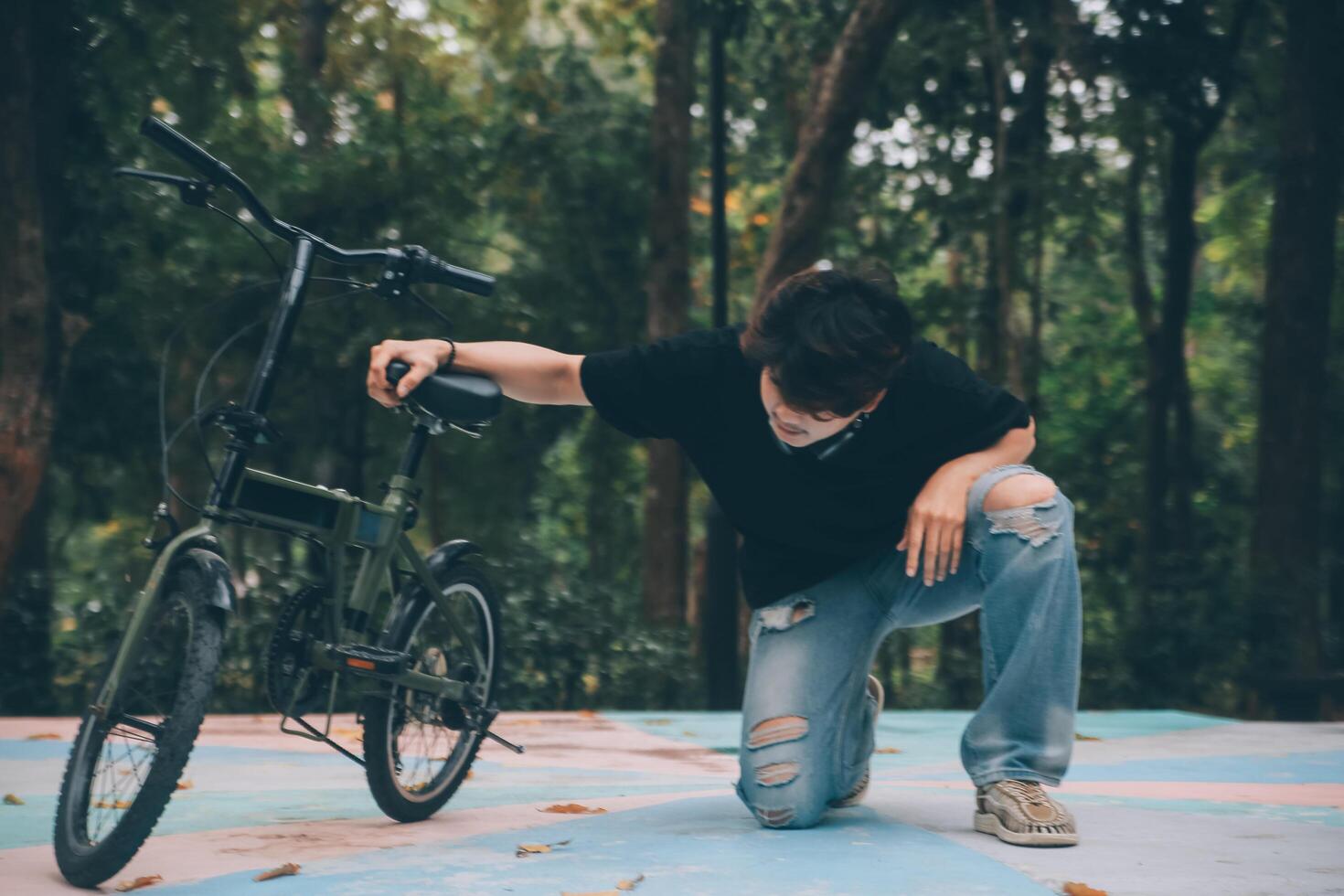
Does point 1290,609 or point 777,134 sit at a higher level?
point 777,134

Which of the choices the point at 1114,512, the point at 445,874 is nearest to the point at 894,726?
the point at 445,874

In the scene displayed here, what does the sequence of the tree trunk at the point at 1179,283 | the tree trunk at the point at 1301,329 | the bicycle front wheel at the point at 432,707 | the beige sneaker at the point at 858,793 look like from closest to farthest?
1. the bicycle front wheel at the point at 432,707
2. the beige sneaker at the point at 858,793
3. the tree trunk at the point at 1301,329
4. the tree trunk at the point at 1179,283

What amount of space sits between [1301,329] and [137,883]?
1058cm

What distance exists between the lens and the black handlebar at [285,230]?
3342 mm

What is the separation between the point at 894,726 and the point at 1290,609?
222 inches

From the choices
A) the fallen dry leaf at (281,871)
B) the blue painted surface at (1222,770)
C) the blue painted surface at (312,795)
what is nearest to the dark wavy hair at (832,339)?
the fallen dry leaf at (281,871)

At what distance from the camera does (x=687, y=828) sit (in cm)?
366

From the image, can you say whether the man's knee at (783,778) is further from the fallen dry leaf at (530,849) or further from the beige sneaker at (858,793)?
the fallen dry leaf at (530,849)

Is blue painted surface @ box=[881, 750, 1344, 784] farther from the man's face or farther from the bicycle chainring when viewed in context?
the bicycle chainring

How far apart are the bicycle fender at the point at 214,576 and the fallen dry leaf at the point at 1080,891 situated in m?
1.87

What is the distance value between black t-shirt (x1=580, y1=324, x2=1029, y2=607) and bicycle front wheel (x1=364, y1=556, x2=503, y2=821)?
0.78 m

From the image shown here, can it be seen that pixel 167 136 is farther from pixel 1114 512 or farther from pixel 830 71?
pixel 1114 512

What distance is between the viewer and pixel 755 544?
3854 millimetres

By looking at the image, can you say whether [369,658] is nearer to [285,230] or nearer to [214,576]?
[214,576]
